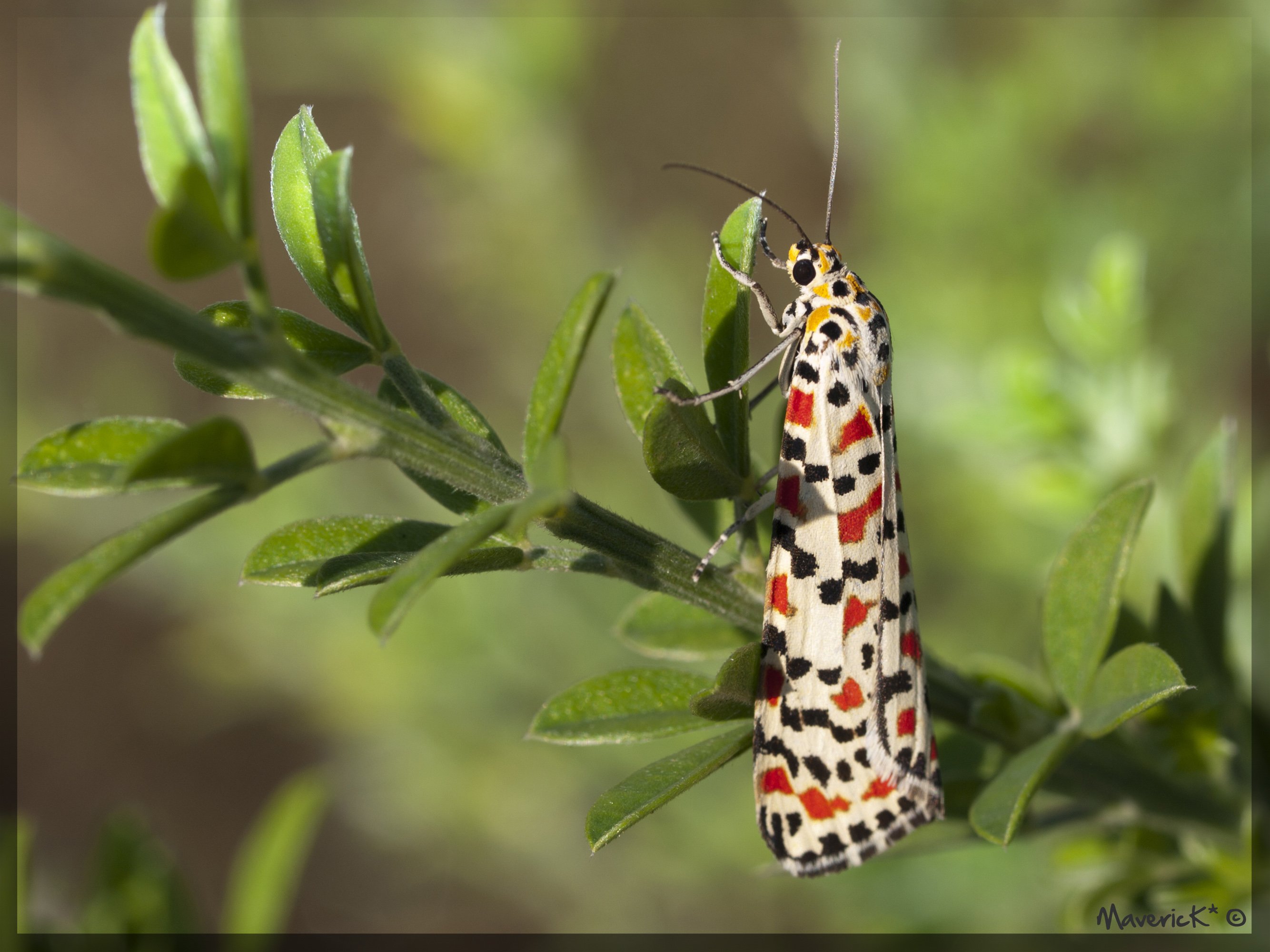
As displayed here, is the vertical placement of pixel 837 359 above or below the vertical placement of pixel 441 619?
above

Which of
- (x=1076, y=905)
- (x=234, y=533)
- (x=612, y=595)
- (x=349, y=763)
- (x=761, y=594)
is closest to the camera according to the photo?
(x=761, y=594)

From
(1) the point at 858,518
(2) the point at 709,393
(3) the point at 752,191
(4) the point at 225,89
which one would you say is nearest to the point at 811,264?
(3) the point at 752,191

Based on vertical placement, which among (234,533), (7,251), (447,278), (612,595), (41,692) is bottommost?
(41,692)

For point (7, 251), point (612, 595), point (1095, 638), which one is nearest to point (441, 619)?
point (612, 595)

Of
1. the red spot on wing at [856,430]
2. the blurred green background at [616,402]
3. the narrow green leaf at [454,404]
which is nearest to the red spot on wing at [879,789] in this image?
the red spot on wing at [856,430]

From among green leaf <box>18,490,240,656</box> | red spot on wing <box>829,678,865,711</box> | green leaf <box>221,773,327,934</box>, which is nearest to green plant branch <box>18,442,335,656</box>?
green leaf <box>18,490,240,656</box>

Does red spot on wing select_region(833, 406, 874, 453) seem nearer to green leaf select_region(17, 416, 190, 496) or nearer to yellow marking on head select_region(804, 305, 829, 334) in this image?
yellow marking on head select_region(804, 305, 829, 334)

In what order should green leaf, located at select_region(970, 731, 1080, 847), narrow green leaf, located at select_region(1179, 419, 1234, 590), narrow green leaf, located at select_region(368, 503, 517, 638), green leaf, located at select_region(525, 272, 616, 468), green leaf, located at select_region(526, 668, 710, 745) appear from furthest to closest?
narrow green leaf, located at select_region(1179, 419, 1234, 590) < green leaf, located at select_region(526, 668, 710, 745) < green leaf, located at select_region(970, 731, 1080, 847) < green leaf, located at select_region(525, 272, 616, 468) < narrow green leaf, located at select_region(368, 503, 517, 638)

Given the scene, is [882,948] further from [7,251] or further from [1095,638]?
[7,251]
